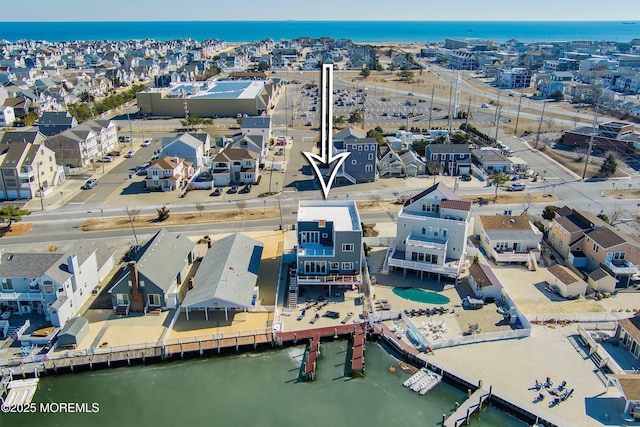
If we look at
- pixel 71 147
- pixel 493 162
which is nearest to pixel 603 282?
pixel 493 162

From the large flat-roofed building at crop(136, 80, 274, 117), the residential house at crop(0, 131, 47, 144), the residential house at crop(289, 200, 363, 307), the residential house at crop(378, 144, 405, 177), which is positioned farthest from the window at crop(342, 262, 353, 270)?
the large flat-roofed building at crop(136, 80, 274, 117)

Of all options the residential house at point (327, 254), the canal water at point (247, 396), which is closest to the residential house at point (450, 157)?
the residential house at point (327, 254)

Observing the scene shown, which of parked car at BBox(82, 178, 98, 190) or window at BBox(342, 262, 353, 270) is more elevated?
window at BBox(342, 262, 353, 270)

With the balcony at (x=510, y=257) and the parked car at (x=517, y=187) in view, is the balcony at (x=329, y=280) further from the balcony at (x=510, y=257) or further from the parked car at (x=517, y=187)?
the parked car at (x=517, y=187)

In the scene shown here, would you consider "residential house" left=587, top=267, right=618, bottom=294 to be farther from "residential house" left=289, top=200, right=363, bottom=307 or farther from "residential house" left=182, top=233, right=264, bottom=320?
"residential house" left=182, top=233, right=264, bottom=320

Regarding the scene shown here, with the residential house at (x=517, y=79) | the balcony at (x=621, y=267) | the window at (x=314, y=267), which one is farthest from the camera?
the residential house at (x=517, y=79)

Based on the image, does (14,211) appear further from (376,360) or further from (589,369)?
(589,369)

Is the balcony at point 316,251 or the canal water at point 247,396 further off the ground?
the balcony at point 316,251
